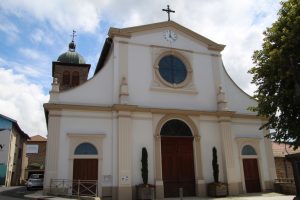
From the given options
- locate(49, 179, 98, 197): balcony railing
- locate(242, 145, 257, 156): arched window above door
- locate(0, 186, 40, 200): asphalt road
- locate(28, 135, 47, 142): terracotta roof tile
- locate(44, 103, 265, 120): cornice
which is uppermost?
locate(28, 135, 47, 142): terracotta roof tile

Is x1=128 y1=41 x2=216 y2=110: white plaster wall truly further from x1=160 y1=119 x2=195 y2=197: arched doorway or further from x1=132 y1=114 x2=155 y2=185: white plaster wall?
x1=160 y1=119 x2=195 y2=197: arched doorway

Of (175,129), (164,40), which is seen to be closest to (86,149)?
(175,129)

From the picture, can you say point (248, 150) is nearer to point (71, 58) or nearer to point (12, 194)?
point (12, 194)

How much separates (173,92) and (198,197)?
6796 mm

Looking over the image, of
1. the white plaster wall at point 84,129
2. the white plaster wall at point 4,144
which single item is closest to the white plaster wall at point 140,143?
the white plaster wall at point 84,129

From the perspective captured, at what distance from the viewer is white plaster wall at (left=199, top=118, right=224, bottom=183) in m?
19.5

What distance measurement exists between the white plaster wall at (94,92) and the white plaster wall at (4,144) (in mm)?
17337

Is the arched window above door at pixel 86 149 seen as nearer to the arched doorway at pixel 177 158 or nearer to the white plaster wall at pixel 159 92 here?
the white plaster wall at pixel 159 92

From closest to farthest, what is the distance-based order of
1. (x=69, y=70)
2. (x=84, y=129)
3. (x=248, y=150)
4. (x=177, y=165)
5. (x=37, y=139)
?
1. (x=84, y=129)
2. (x=177, y=165)
3. (x=248, y=150)
4. (x=69, y=70)
5. (x=37, y=139)

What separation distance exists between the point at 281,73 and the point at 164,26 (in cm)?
1053

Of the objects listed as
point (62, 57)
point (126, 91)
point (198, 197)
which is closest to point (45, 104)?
point (126, 91)

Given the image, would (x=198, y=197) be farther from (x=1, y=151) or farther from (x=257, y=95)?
(x=1, y=151)

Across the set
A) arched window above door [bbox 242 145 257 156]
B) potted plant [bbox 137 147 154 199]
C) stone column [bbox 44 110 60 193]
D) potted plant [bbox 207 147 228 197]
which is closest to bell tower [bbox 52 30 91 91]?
stone column [bbox 44 110 60 193]

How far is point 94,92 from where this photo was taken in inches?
748
